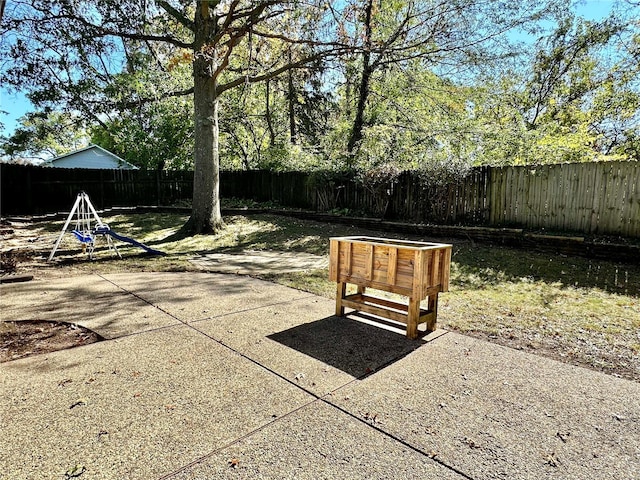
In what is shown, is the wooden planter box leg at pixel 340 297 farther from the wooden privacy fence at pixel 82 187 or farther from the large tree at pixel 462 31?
the wooden privacy fence at pixel 82 187

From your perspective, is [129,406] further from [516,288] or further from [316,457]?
[516,288]

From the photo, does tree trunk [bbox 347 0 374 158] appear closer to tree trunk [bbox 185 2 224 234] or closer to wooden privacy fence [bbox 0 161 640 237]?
wooden privacy fence [bbox 0 161 640 237]

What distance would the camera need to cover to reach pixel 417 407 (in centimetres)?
238

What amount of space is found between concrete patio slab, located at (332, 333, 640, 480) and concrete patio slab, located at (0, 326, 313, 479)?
660 millimetres

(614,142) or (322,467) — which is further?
(614,142)

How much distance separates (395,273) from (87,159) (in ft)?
83.3

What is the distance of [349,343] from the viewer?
11.1 feet

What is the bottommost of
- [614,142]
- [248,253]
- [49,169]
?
[248,253]

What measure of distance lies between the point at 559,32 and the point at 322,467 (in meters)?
17.9

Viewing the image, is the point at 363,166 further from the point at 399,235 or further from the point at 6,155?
the point at 6,155

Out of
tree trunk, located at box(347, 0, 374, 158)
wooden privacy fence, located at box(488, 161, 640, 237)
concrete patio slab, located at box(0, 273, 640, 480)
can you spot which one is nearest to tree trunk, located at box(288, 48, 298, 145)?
tree trunk, located at box(347, 0, 374, 158)

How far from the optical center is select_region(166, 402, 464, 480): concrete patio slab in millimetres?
1787

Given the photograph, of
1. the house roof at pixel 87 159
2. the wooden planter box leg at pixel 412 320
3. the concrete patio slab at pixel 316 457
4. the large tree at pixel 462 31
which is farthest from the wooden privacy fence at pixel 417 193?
the house roof at pixel 87 159

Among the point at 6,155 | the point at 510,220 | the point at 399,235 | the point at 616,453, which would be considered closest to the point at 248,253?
the point at 399,235
